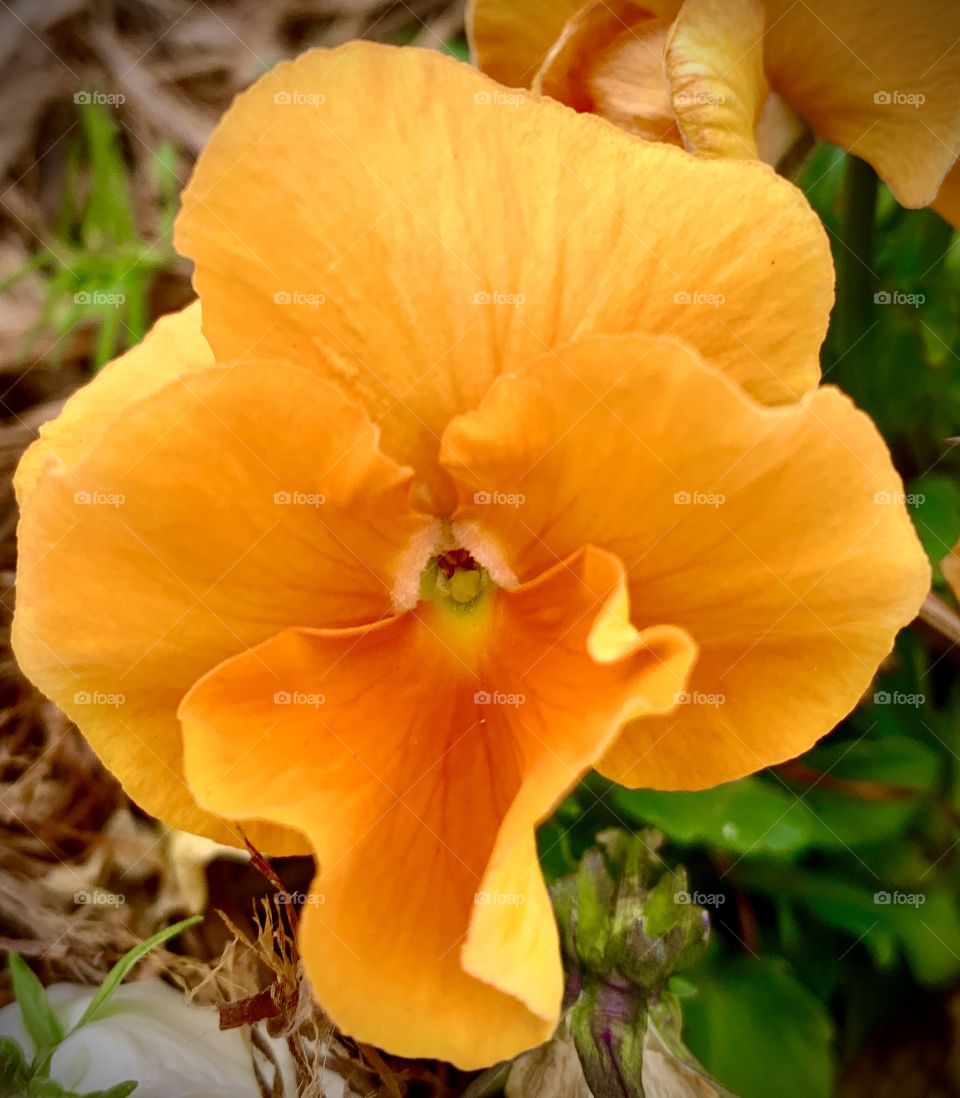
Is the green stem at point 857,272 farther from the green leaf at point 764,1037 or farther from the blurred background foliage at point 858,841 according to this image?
the green leaf at point 764,1037

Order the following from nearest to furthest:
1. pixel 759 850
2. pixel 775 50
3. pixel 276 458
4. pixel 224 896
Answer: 1. pixel 276 458
2. pixel 775 50
3. pixel 759 850
4. pixel 224 896

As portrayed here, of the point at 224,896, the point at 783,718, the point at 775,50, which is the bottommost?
the point at 224,896

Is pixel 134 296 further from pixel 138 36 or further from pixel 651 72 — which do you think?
pixel 651 72

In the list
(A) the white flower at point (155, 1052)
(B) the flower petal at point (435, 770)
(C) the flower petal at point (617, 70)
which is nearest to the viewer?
(B) the flower petal at point (435, 770)

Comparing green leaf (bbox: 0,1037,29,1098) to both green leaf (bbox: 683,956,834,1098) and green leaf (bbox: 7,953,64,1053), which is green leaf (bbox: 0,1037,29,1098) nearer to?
green leaf (bbox: 7,953,64,1053)

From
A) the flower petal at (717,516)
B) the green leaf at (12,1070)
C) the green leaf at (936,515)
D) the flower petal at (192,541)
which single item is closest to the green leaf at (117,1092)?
the green leaf at (12,1070)

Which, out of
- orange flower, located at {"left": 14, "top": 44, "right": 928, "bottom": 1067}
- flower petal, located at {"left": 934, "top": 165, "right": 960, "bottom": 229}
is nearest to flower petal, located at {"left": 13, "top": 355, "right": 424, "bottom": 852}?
orange flower, located at {"left": 14, "top": 44, "right": 928, "bottom": 1067}

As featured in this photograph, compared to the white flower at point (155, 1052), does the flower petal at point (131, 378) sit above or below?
above

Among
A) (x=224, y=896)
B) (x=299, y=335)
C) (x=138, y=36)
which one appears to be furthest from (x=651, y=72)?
(x=224, y=896)

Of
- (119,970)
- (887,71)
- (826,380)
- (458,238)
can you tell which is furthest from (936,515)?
(119,970)
